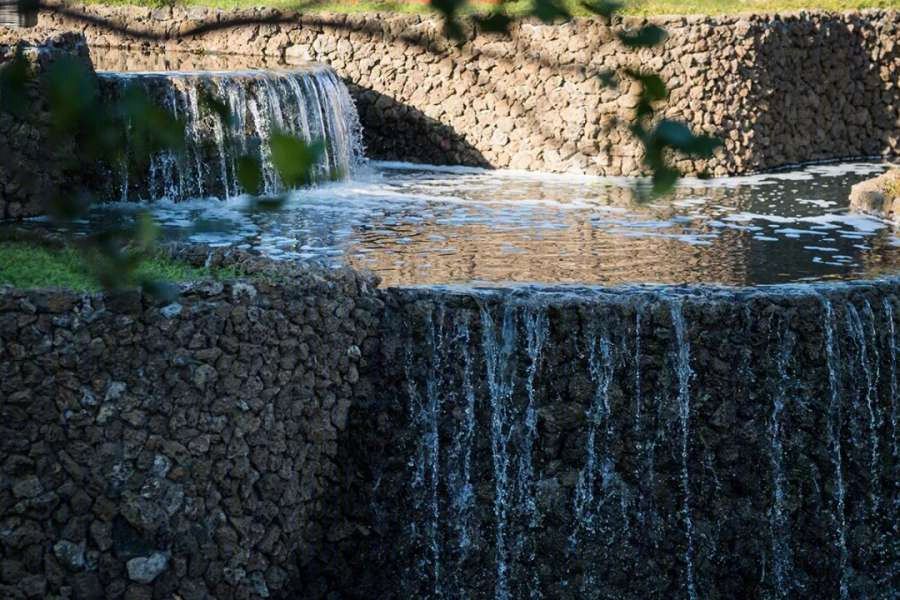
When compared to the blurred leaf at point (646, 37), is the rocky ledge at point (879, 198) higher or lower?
lower

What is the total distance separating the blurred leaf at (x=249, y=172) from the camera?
1553 millimetres

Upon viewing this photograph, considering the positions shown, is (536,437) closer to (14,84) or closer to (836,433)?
(836,433)

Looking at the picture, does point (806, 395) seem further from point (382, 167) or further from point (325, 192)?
point (382, 167)

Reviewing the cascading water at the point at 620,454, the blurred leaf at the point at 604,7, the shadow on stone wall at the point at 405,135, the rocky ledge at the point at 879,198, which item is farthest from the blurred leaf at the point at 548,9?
the shadow on stone wall at the point at 405,135

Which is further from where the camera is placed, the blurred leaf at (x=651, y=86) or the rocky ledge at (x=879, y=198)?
the rocky ledge at (x=879, y=198)

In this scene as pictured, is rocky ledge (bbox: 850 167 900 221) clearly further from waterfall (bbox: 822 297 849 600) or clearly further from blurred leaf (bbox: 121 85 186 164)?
blurred leaf (bbox: 121 85 186 164)

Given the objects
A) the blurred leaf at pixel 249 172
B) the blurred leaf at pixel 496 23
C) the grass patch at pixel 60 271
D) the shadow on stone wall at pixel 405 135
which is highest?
the blurred leaf at pixel 496 23

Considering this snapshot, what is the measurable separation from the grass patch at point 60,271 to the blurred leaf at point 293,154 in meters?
4.80

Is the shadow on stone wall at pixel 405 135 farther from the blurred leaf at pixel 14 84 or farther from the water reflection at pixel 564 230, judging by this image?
the blurred leaf at pixel 14 84

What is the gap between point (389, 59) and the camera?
1458 centimetres

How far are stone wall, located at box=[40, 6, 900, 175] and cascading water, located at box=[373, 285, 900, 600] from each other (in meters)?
5.68

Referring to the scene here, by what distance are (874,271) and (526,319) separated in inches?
107

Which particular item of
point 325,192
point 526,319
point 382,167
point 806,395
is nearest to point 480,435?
point 526,319

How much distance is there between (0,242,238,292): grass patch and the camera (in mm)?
6395
